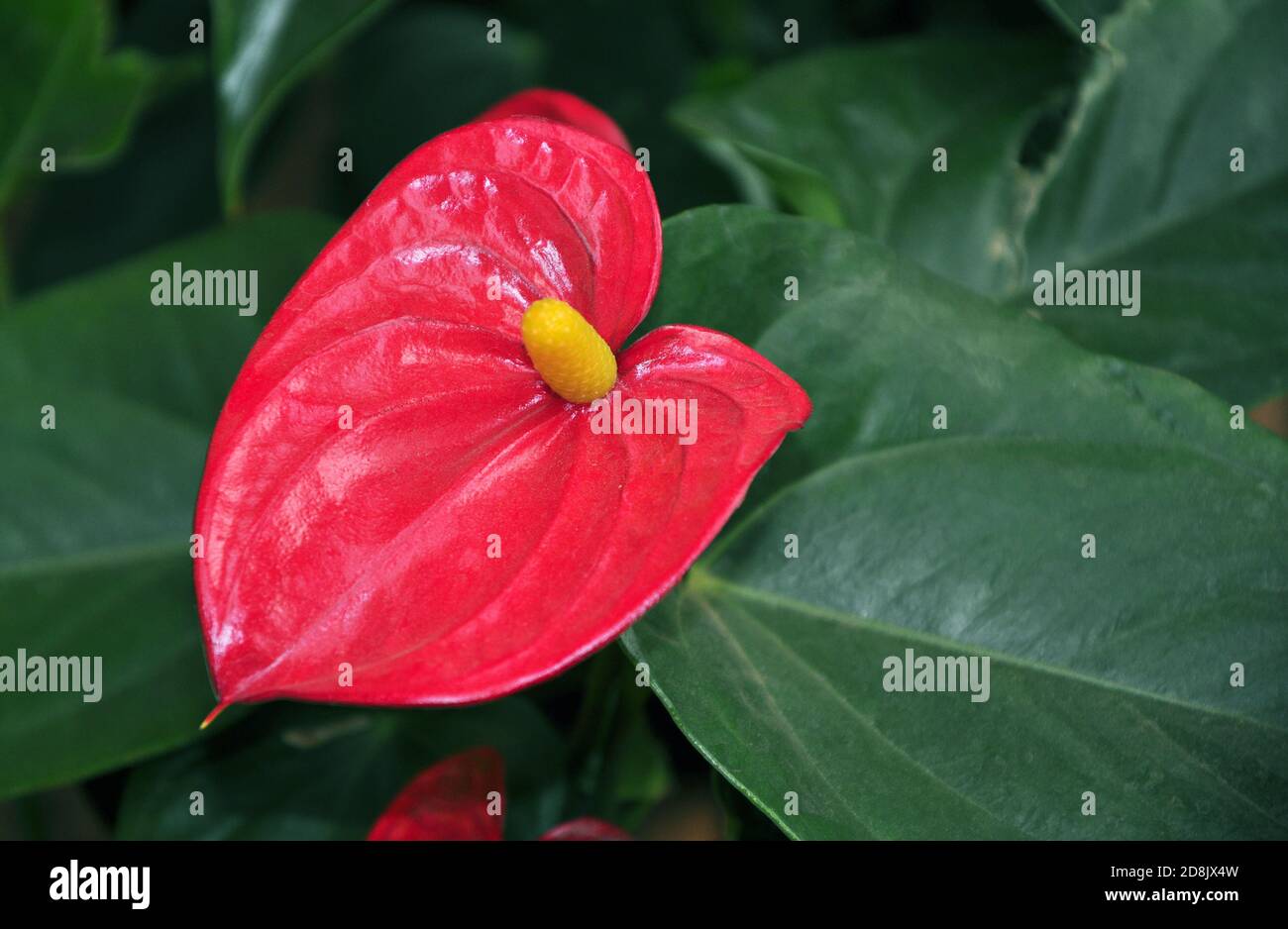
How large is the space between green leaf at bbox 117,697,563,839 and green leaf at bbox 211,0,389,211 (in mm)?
354

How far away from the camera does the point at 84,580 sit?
0.72m

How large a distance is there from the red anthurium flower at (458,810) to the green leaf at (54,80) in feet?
2.03

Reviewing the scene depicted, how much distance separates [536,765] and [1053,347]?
37cm

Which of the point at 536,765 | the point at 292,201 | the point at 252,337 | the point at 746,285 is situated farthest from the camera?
the point at 292,201

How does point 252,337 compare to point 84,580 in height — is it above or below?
above

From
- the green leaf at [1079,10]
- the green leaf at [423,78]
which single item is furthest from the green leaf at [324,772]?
the green leaf at [423,78]

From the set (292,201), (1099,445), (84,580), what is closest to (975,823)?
(1099,445)

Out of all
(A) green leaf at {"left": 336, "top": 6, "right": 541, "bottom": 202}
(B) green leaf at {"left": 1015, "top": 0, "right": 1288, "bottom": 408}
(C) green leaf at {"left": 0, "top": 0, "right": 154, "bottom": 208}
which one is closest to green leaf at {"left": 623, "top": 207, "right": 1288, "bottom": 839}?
(B) green leaf at {"left": 1015, "top": 0, "right": 1288, "bottom": 408}

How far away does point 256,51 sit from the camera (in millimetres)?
705

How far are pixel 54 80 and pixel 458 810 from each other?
27.9 inches

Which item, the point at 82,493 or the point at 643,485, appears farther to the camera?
the point at 82,493

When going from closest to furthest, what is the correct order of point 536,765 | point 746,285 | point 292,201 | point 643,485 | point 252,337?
point 643,485 → point 746,285 → point 536,765 → point 252,337 → point 292,201

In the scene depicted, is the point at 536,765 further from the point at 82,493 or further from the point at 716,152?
the point at 716,152
